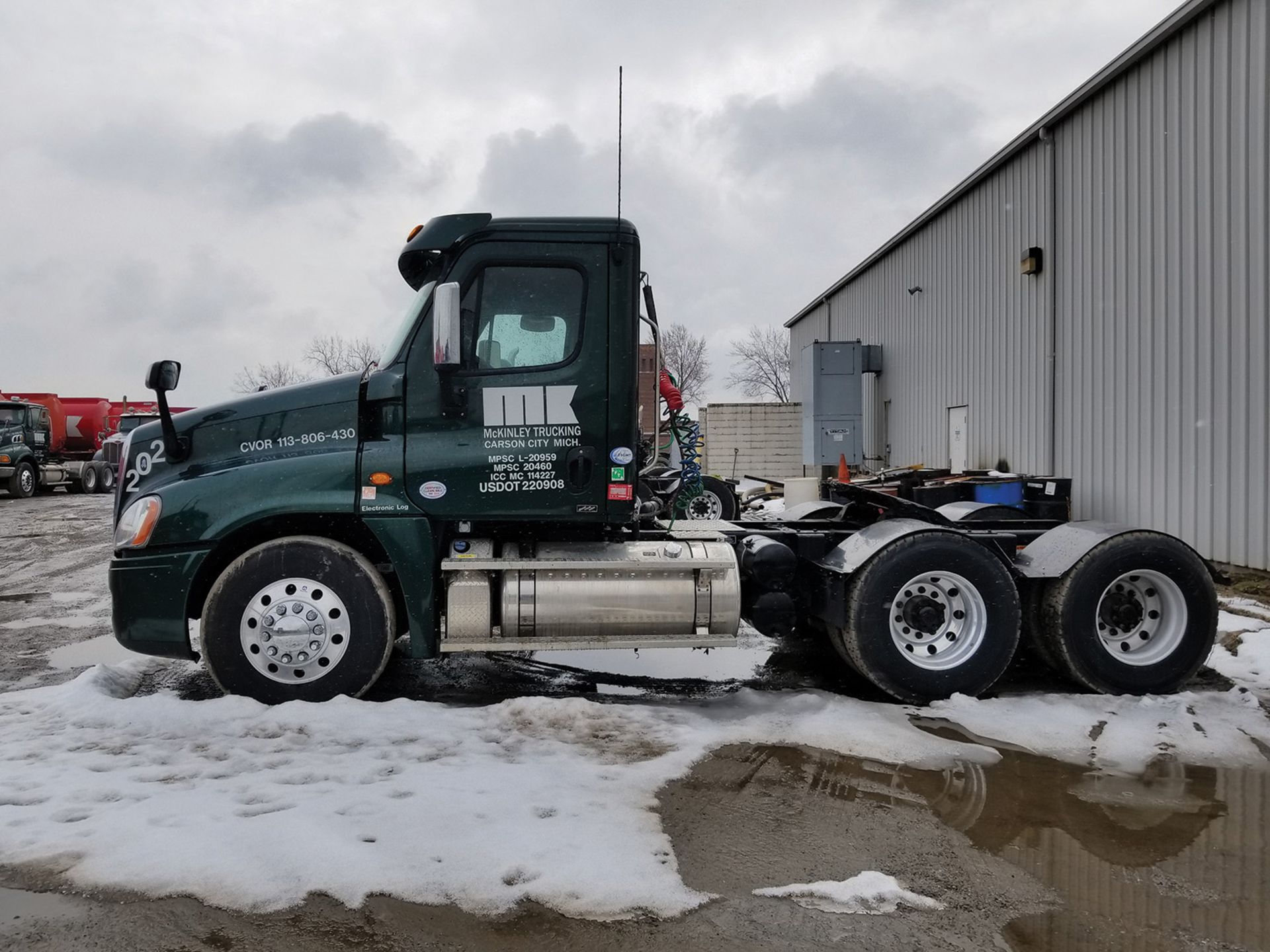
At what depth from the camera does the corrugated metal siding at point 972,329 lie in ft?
43.1

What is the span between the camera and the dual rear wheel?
493cm

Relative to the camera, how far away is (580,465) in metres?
4.82

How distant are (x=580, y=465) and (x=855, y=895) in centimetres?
268

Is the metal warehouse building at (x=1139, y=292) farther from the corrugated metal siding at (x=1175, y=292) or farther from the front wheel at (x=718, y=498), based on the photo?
the front wheel at (x=718, y=498)

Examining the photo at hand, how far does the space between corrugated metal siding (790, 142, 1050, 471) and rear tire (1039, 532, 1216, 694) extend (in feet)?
26.5

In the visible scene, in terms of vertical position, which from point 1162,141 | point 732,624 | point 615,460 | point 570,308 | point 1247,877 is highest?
point 1162,141

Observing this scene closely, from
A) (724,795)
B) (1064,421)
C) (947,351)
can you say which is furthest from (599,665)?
(947,351)

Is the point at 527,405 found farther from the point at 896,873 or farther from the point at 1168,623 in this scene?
the point at 1168,623

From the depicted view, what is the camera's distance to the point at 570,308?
15.9 ft

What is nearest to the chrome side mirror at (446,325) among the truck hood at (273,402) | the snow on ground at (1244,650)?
the truck hood at (273,402)

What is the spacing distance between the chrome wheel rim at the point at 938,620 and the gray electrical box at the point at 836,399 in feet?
49.1

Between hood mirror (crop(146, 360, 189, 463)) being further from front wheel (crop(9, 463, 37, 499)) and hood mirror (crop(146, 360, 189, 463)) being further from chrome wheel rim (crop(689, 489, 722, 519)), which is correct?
front wheel (crop(9, 463, 37, 499))

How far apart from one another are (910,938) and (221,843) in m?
2.42

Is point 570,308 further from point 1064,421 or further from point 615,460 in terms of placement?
point 1064,421
